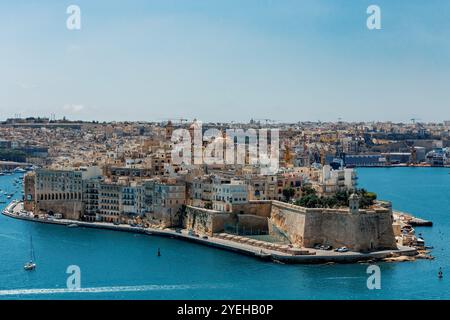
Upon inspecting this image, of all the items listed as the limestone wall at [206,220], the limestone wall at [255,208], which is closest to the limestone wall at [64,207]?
the limestone wall at [206,220]

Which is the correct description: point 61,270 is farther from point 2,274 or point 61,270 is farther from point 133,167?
point 133,167

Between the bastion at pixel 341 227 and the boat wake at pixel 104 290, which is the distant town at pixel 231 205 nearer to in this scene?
the bastion at pixel 341 227

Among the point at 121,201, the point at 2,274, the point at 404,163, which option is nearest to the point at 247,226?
the point at 121,201

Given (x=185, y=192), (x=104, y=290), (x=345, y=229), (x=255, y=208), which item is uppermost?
(x=185, y=192)

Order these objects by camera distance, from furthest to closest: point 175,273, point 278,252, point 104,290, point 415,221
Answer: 1. point 415,221
2. point 278,252
3. point 175,273
4. point 104,290

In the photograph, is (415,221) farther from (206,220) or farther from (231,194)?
(206,220)

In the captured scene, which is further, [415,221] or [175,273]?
[415,221]

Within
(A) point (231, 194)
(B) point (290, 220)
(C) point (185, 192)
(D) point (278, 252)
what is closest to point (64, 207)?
(C) point (185, 192)

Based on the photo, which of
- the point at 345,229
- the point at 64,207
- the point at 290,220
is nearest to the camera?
the point at 345,229

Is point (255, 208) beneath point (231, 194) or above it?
beneath
